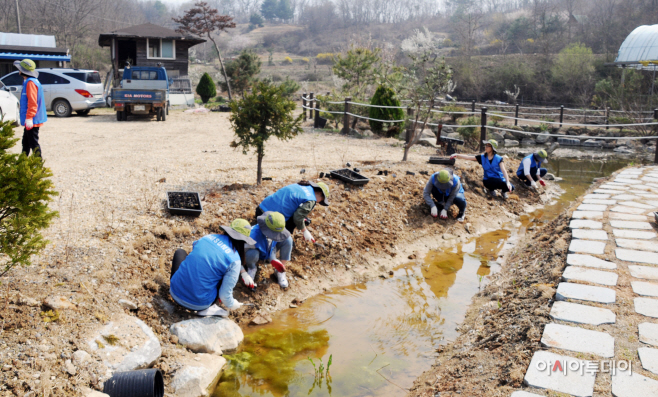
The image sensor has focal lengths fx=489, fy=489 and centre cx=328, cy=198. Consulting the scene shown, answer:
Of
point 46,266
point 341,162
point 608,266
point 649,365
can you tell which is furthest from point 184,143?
point 649,365

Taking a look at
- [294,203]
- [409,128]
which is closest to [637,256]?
[294,203]

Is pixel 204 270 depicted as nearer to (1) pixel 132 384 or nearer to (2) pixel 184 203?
(1) pixel 132 384

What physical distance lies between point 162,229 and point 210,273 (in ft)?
4.57

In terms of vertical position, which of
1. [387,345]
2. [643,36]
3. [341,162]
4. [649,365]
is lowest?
[387,345]

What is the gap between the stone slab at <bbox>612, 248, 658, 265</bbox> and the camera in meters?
4.82

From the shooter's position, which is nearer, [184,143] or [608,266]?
[608,266]

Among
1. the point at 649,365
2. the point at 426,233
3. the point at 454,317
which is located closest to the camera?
the point at 649,365

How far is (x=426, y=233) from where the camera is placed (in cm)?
749

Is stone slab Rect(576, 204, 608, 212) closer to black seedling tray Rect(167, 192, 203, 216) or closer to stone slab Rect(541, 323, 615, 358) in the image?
stone slab Rect(541, 323, 615, 358)

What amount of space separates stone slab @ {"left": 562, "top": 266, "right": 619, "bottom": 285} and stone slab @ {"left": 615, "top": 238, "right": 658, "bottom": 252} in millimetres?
888

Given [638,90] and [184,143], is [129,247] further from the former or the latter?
[638,90]

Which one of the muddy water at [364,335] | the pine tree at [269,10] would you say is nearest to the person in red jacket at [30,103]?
the muddy water at [364,335]

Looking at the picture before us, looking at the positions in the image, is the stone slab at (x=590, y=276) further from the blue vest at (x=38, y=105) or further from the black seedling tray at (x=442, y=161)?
the blue vest at (x=38, y=105)

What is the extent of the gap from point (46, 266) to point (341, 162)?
608cm
